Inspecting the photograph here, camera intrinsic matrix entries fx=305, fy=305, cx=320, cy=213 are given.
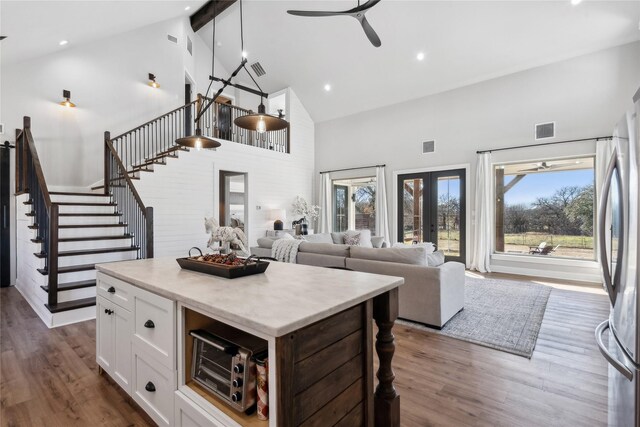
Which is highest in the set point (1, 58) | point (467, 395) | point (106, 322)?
point (1, 58)

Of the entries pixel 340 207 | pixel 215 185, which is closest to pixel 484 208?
pixel 340 207

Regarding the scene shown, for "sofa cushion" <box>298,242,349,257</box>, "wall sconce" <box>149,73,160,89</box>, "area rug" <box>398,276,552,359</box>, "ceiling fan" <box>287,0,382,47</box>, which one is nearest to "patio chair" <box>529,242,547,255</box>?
"area rug" <box>398,276,552,359</box>

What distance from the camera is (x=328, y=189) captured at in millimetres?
9086

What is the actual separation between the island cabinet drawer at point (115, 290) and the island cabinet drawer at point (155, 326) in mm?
113

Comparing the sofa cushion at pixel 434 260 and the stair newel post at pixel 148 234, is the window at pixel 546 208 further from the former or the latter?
the stair newel post at pixel 148 234

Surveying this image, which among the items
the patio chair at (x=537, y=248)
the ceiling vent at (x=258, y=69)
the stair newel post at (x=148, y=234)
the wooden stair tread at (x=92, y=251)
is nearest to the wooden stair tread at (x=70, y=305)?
the wooden stair tread at (x=92, y=251)

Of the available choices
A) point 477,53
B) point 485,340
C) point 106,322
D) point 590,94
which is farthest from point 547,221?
point 106,322

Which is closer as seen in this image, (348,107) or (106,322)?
(106,322)

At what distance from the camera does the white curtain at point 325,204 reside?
904cm

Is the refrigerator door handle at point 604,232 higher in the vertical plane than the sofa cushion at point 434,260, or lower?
higher

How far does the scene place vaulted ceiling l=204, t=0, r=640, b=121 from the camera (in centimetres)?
500

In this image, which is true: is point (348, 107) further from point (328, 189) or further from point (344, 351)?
point (344, 351)

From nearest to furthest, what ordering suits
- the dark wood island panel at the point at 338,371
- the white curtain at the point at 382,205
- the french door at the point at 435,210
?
1. the dark wood island panel at the point at 338,371
2. the french door at the point at 435,210
3. the white curtain at the point at 382,205

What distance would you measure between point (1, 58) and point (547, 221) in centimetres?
1017
